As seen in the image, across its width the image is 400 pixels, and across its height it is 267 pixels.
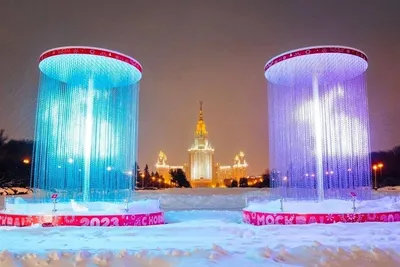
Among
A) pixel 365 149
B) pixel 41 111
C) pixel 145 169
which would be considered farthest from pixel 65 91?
pixel 145 169

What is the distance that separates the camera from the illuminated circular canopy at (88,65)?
39.1 ft

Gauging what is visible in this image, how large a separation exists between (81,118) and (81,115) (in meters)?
0.12

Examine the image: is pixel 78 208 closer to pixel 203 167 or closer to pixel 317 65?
pixel 317 65

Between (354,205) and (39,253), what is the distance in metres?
8.31

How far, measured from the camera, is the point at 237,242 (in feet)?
24.9

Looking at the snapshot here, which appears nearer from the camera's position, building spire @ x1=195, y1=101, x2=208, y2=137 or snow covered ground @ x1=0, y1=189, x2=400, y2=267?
snow covered ground @ x1=0, y1=189, x2=400, y2=267

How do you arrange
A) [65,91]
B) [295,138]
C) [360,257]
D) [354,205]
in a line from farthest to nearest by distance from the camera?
[295,138], [65,91], [354,205], [360,257]

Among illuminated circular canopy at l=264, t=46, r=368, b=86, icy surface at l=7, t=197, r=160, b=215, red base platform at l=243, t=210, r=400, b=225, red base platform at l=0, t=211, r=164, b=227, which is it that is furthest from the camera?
illuminated circular canopy at l=264, t=46, r=368, b=86

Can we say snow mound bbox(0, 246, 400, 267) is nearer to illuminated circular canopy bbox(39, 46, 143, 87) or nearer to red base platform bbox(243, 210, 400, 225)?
red base platform bbox(243, 210, 400, 225)

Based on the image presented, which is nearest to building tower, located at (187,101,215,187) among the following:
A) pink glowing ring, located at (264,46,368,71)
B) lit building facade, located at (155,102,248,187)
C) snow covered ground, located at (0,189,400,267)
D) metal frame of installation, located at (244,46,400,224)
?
lit building facade, located at (155,102,248,187)

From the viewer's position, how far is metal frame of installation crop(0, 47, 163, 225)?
40.7ft

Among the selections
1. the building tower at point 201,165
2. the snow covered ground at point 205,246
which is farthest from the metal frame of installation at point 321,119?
the building tower at point 201,165

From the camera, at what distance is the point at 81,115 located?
14.5 metres

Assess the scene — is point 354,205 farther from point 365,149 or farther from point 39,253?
point 39,253
